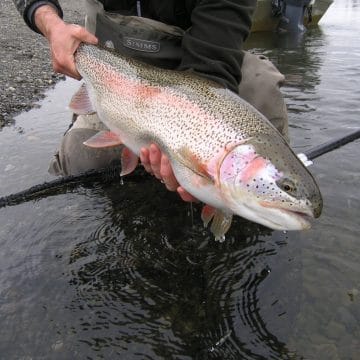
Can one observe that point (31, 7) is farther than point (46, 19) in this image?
Yes

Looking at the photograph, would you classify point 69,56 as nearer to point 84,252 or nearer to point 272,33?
point 84,252

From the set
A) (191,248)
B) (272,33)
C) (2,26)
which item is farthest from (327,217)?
(272,33)

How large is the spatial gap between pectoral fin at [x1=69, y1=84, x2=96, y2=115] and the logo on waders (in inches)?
18.4

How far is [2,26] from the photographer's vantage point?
441 inches

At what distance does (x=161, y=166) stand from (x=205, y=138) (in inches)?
14.6

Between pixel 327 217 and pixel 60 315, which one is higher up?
pixel 60 315

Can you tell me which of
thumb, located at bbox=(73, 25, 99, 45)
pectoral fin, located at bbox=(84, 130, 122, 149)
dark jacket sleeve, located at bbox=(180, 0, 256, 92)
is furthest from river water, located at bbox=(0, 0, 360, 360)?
thumb, located at bbox=(73, 25, 99, 45)

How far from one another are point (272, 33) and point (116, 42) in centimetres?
1219

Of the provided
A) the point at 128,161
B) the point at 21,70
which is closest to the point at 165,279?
the point at 128,161

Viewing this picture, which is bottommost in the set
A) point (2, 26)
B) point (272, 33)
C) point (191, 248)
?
point (272, 33)

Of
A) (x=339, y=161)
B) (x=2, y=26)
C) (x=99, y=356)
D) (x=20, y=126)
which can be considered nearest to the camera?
(x=99, y=356)

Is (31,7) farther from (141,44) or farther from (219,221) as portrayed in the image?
(219,221)

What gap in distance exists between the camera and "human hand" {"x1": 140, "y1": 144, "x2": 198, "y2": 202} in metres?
2.32

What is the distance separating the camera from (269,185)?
1772mm
